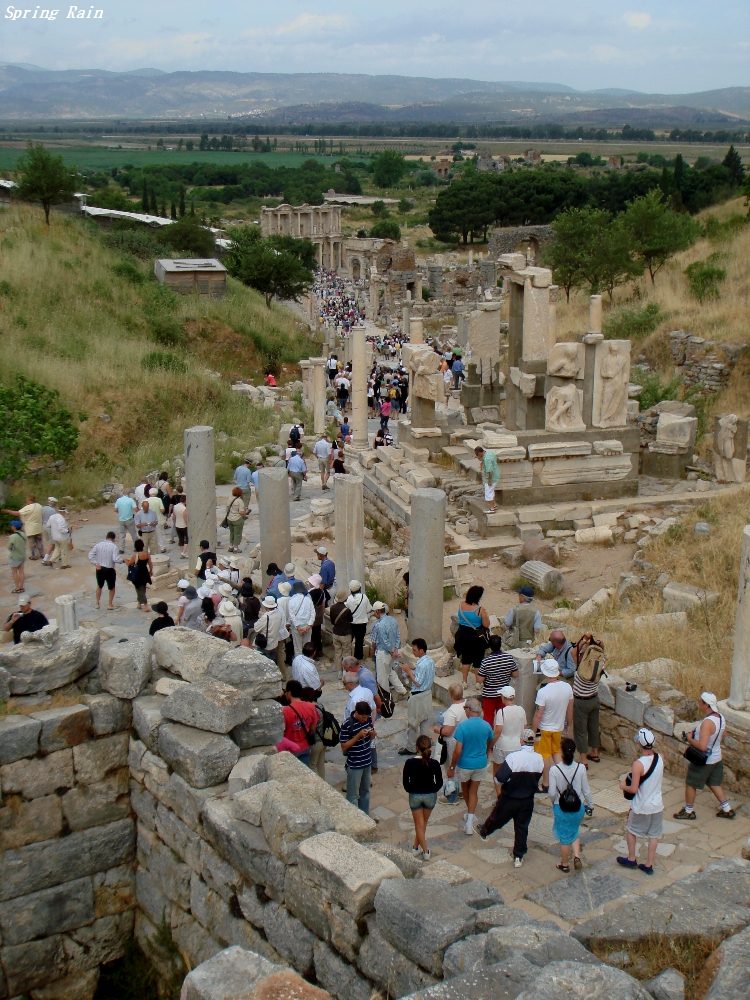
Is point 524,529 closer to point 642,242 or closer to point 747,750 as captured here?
point 747,750

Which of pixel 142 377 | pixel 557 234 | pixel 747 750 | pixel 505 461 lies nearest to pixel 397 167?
pixel 557 234

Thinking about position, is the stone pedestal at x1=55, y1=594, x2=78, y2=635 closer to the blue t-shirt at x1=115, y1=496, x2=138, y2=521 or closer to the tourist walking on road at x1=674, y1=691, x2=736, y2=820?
the blue t-shirt at x1=115, y1=496, x2=138, y2=521

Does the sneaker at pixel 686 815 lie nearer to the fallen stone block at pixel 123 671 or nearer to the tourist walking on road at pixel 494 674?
the tourist walking on road at pixel 494 674

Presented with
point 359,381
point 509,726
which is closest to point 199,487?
point 509,726

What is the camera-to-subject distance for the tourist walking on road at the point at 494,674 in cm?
881

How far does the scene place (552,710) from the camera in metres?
8.13

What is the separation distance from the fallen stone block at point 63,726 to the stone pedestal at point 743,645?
4.94m

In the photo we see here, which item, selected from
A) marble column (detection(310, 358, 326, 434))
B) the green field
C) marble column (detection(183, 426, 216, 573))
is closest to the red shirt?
marble column (detection(183, 426, 216, 573))

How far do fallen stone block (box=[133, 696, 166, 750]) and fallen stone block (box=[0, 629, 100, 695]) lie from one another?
46 cm

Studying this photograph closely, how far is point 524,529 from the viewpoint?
593 inches

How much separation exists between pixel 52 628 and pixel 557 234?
28848 mm

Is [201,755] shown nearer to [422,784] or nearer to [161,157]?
[422,784]

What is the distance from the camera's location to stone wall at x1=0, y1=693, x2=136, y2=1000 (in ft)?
21.4

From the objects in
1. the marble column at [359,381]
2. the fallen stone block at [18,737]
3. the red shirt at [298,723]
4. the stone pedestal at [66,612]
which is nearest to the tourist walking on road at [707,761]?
the red shirt at [298,723]
